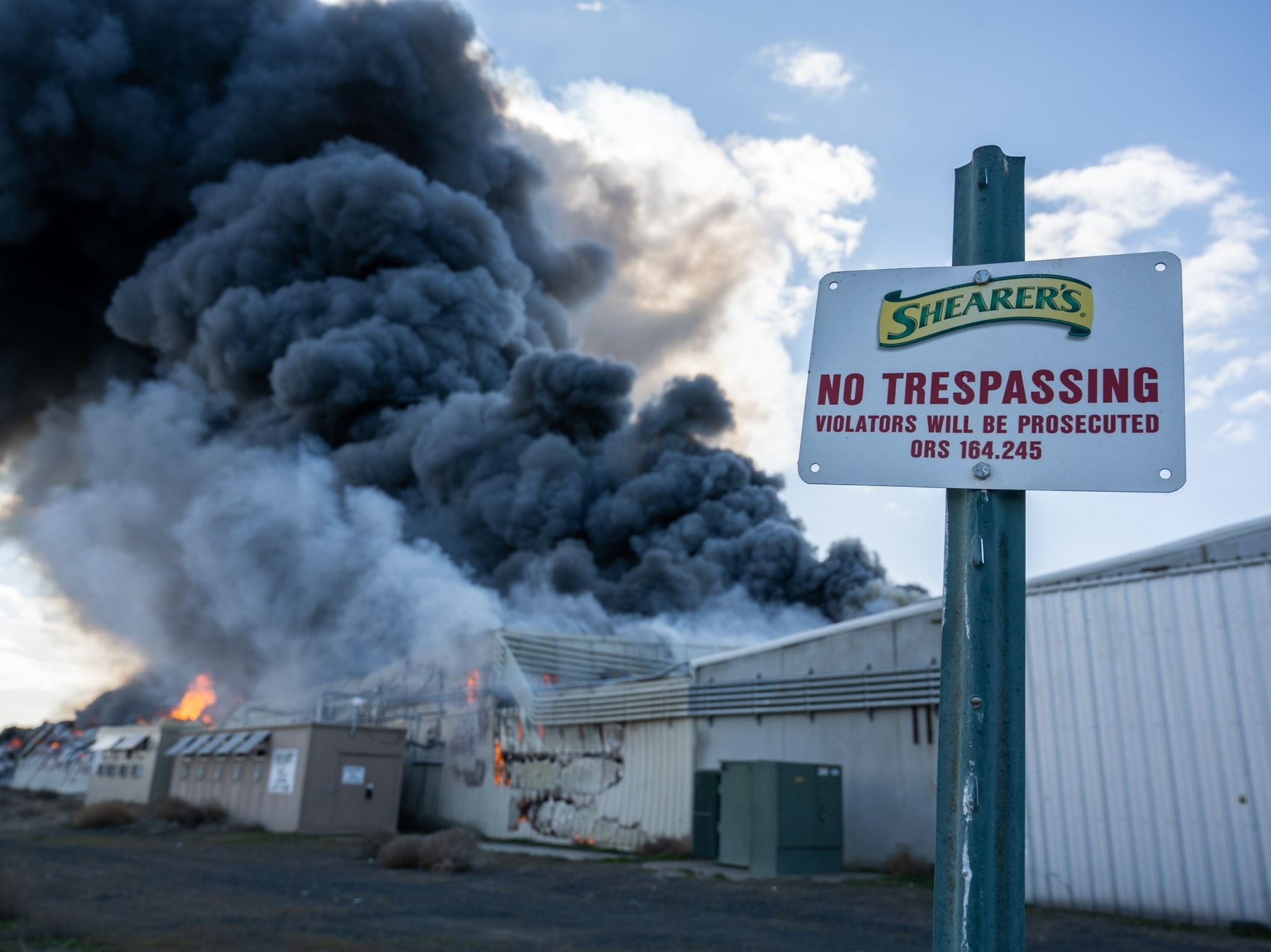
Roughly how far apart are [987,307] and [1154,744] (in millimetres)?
10451

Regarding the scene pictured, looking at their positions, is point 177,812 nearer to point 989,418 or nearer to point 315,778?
point 315,778

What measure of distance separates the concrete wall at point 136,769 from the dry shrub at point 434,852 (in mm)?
15513

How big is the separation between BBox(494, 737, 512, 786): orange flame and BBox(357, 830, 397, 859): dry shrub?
19.0 feet

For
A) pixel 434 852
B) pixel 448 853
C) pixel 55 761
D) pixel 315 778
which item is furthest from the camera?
pixel 55 761

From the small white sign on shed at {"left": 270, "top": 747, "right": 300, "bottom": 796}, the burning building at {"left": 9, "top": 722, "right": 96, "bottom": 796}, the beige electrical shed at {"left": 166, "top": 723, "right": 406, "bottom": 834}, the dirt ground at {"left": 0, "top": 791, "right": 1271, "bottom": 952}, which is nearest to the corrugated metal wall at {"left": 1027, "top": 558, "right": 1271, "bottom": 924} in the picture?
the dirt ground at {"left": 0, "top": 791, "right": 1271, "bottom": 952}

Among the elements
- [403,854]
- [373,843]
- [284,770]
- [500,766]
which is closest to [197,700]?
[284,770]

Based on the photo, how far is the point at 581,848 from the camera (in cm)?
1928

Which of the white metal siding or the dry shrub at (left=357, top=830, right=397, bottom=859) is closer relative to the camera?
the dry shrub at (left=357, top=830, right=397, bottom=859)

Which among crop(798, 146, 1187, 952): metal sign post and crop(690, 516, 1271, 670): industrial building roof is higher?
crop(690, 516, 1271, 670): industrial building roof

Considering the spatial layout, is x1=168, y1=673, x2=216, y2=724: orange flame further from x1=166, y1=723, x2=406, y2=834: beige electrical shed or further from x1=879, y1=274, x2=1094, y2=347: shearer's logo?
x1=879, y1=274, x2=1094, y2=347: shearer's logo

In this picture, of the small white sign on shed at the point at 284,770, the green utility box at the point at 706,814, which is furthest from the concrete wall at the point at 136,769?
the green utility box at the point at 706,814

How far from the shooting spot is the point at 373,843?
53.2ft

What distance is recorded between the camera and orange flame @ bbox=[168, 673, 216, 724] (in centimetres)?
3953

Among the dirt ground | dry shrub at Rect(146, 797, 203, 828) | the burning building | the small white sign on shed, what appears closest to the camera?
the dirt ground
